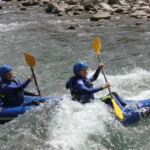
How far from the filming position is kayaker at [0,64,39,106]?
6.97 meters

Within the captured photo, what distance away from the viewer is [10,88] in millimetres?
7004

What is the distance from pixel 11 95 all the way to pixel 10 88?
0.64 ft

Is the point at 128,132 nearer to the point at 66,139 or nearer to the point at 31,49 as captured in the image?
the point at 66,139

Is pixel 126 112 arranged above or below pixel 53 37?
above

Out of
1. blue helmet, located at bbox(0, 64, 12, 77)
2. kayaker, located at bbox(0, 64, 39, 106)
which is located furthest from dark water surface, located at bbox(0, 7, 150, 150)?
blue helmet, located at bbox(0, 64, 12, 77)

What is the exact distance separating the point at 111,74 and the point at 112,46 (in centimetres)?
324

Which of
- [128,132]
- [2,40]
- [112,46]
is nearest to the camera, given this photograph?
[128,132]

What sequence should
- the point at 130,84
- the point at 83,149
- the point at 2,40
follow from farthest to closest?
the point at 2,40
the point at 130,84
the point at 83,149

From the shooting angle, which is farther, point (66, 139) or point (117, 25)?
point (117, 25)

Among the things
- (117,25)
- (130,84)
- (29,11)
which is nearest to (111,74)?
(130,84)

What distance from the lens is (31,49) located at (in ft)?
43.8

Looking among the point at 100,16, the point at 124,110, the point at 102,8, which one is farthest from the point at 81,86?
the point at 102,8

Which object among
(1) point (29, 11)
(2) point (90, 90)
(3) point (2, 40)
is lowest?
(1) point (29, 11)

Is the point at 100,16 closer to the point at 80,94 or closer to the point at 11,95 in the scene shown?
the point at 80,94
